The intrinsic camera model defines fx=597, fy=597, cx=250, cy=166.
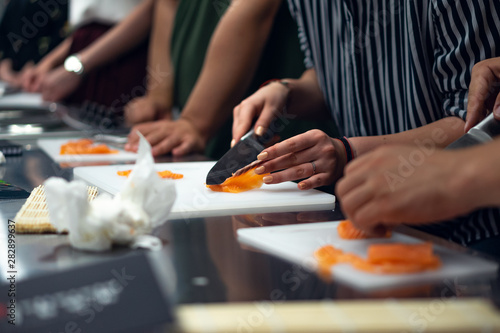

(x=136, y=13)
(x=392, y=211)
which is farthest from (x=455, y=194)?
(x=136, y=13)

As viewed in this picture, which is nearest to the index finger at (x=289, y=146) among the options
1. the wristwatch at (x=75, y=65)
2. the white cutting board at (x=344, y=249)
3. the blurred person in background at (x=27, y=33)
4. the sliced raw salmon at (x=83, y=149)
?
the white cutting board at (x=344, y=249)

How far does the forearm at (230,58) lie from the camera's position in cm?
161

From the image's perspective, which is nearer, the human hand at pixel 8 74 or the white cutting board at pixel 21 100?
the white cutting board at pixel 21 100

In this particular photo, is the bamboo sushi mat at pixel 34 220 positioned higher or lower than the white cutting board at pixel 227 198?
higher

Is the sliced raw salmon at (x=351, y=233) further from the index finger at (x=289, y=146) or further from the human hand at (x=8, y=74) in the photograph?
the human hand at (x=8, y=74)

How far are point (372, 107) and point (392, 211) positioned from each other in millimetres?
738

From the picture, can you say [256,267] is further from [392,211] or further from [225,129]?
[225,129]

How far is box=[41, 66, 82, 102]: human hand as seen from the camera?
2.66 m

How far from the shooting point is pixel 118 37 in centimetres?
240

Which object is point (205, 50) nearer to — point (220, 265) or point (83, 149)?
point (83, 149)

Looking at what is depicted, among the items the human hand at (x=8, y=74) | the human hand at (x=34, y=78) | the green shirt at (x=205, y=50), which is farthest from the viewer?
the human hand at (x=8, y=74)

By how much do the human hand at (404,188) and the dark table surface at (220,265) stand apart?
7 centimetres

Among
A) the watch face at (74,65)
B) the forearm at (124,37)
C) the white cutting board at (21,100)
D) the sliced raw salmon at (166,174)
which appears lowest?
the white cutting board at (21,100)

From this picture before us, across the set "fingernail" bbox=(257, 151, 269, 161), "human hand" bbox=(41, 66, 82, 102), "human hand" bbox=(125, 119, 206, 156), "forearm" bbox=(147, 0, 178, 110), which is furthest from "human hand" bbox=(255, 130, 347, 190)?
"human hand" bbox=(41, 66, 82, 102)
